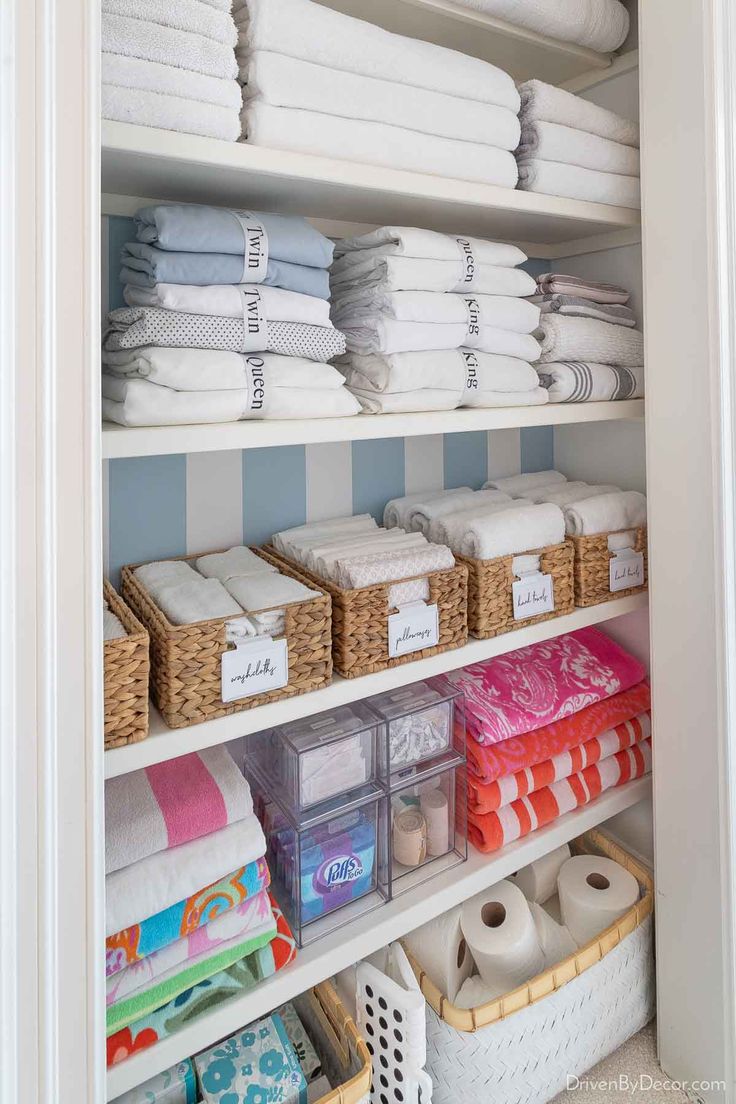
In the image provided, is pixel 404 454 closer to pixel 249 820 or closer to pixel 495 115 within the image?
pixel 495 115

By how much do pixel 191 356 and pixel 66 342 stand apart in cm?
24

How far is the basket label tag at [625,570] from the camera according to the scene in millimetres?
1307

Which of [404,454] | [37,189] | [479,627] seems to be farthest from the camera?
[404,454]

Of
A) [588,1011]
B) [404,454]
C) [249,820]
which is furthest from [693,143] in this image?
[588,1011]

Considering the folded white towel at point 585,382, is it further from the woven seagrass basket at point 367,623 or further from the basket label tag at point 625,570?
the woven seagrass basket at point 367,623

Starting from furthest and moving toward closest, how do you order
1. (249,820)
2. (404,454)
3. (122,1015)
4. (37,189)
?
(404,454) → (249,820) → (122,1015) → (37,189)

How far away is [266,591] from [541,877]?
860 millimetres

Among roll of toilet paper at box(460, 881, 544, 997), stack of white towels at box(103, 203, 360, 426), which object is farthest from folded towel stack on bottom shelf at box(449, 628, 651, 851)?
stack of white towels at box(103, 203, 360, 426)

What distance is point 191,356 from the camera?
85 centimetres

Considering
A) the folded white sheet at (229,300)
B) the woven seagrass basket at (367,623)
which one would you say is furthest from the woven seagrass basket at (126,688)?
the folded white sheet at (229,300)

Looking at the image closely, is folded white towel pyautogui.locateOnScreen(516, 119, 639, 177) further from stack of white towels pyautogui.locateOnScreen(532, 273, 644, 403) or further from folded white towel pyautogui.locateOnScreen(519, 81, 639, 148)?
stack of white towels pyautogui.locateOnScreen(532, 273, 644, 403)

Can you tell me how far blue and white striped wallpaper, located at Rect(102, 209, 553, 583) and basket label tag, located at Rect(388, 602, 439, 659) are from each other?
34cm

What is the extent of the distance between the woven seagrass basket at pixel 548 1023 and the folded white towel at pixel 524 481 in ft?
2.61

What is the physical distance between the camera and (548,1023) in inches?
44.7
